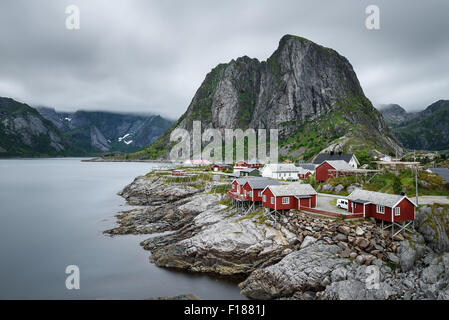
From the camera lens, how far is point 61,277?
99.5ft

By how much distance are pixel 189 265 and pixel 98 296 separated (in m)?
10.1

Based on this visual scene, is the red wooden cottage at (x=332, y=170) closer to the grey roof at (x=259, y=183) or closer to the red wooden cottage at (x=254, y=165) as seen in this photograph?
the grey roof at (x=259, y=183)

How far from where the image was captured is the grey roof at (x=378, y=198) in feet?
95.9

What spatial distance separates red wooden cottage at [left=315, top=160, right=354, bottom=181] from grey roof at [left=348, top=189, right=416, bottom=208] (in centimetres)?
1878

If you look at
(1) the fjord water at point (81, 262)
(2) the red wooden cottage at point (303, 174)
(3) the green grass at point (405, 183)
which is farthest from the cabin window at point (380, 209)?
(2) the red wooden cottage at point (303, 174)

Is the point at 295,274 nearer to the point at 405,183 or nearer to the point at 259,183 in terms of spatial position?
the point at 259,183

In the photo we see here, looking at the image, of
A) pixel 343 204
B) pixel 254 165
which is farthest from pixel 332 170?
pixel 254 165

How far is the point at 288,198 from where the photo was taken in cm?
3594

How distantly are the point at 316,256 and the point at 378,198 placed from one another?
35.6 ft

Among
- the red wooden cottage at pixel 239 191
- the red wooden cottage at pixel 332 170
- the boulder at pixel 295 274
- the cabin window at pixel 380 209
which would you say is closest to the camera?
the boulder at pixel 295 274

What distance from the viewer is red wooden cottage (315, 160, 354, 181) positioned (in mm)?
52094

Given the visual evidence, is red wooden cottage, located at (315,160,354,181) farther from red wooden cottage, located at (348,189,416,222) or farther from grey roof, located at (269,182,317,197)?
red wooden cottage, located at (348,189,416,222)
